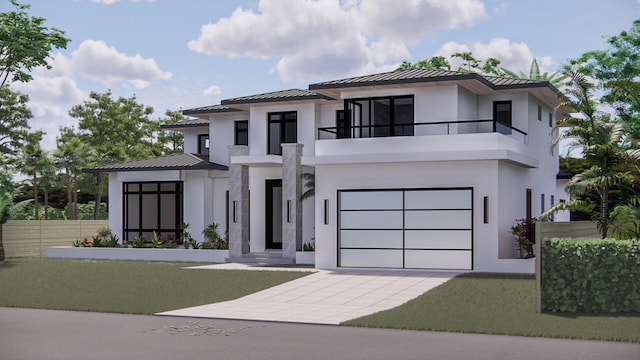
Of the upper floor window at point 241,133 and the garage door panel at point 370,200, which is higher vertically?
the upper floor window at point 241,133

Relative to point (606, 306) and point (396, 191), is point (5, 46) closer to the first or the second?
point (396, 191)

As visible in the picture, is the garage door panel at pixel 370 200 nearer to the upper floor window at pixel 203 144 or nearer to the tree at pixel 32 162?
the upper floor window at pixel 203 144

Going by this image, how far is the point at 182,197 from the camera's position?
3412 centimetres

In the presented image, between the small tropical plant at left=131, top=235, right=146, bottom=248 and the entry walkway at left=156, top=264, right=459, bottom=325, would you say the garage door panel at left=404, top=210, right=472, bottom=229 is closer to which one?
the entry walkway at left=156, top=264, right=459, bottom=325

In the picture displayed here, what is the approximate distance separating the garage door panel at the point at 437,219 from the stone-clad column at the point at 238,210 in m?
6.86

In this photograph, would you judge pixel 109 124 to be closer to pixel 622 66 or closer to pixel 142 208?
pixel 142 208

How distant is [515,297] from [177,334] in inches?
312

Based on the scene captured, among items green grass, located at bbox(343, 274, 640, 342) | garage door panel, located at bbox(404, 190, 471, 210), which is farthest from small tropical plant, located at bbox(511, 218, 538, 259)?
green grass, located at bbox(343, 274, 640, 342)

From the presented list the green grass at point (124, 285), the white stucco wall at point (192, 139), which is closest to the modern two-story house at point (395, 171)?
the green grass at point (124, 285)

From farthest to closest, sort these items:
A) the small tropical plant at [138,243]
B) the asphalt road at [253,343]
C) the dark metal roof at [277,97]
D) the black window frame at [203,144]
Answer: the black window frame at [203,144], the small tropical plant at [138,243], the dark metal roof at [277,97], the asphalt road at [253,343]

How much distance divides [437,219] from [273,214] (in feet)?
28.6

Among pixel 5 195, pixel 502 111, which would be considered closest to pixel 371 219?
pixel 502 111

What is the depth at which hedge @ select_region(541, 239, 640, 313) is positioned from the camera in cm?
1527

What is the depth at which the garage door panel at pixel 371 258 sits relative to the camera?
83.4 ft
